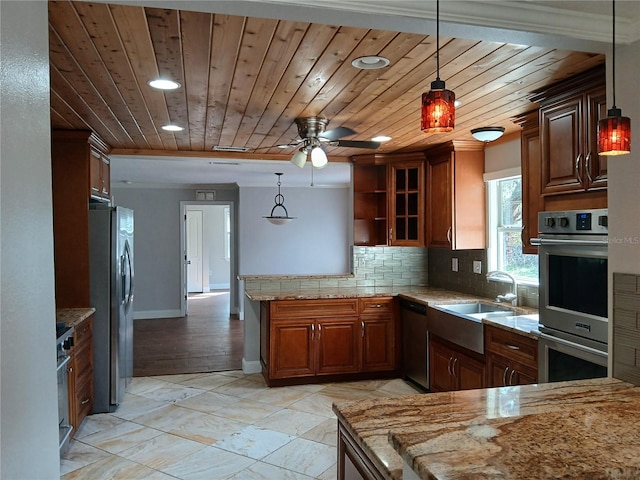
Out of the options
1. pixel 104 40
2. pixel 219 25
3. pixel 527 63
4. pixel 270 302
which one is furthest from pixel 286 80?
pixel 270 302

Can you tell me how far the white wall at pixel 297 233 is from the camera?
27.1ft

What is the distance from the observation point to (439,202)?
4.64 meters

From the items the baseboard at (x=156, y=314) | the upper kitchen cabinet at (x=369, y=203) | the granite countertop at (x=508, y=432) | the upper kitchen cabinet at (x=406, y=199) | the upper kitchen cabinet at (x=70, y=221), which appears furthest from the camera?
the baseboard at (x=156, y=314)

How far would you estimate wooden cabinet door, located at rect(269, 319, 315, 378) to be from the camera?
4.58 m

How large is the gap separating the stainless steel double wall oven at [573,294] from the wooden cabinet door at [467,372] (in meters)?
0.76

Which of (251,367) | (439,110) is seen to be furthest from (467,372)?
(439,110)

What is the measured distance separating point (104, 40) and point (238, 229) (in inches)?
246

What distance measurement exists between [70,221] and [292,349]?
221cm

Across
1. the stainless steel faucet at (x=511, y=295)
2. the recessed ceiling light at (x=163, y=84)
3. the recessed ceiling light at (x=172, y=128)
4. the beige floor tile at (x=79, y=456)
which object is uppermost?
the recessed ceiling light at (x=172, y=128)

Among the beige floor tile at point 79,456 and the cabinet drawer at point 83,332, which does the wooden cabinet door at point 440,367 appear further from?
the cabinet drawer at point 83,332

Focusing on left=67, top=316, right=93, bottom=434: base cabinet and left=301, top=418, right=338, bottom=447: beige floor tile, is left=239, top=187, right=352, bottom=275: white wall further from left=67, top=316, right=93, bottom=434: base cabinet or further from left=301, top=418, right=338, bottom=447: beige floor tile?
left=301, top=418, right=338, bottom=447: beige floor tile

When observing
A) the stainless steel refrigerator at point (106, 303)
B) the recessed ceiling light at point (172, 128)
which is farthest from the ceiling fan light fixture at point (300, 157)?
the stainless steel refrigerator at point (106, 303)

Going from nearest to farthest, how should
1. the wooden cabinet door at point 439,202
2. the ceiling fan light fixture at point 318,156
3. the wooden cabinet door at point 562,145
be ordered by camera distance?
the wooden cabinet door at point 562,145 < the ceiling fan light fixture at point 318,156 < the wooden cabinet door at point 439,202

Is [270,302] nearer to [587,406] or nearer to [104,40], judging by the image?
[104,40]
